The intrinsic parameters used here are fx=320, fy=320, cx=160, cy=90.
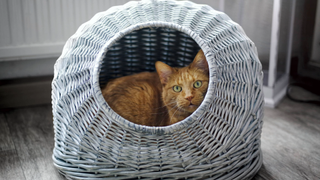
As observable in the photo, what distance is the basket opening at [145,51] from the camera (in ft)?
5.23

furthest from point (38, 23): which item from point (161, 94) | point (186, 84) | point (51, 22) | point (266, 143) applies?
point (266, 143)

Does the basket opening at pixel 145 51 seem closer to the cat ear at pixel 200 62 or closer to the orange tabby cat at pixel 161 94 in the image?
the orange tabby cat at pixel 161 94

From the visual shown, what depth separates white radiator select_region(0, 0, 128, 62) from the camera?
173 cm

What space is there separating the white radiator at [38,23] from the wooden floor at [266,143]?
0.34m

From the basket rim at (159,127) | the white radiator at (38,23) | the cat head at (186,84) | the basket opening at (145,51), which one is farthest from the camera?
the white radiator at (38,23)

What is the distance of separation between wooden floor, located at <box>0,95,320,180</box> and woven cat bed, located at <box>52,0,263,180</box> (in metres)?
0.12

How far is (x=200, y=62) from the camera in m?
1.19

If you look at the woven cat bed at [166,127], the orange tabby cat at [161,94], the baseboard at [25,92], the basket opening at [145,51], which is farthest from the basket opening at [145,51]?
the baseboard at [25,92]

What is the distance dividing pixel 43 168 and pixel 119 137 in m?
0.42

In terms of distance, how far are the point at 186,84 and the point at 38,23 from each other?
103 centimetres

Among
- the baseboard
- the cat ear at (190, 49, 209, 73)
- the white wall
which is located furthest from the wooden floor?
the cat ear at (190, 49, 209, 73)

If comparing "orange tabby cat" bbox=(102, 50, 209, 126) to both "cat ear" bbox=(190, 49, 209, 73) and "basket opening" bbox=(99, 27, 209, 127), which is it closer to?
"cat ear" bbox=(190, 49, 209, 73)

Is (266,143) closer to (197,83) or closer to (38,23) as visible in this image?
(197,83)

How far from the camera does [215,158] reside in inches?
42.1
